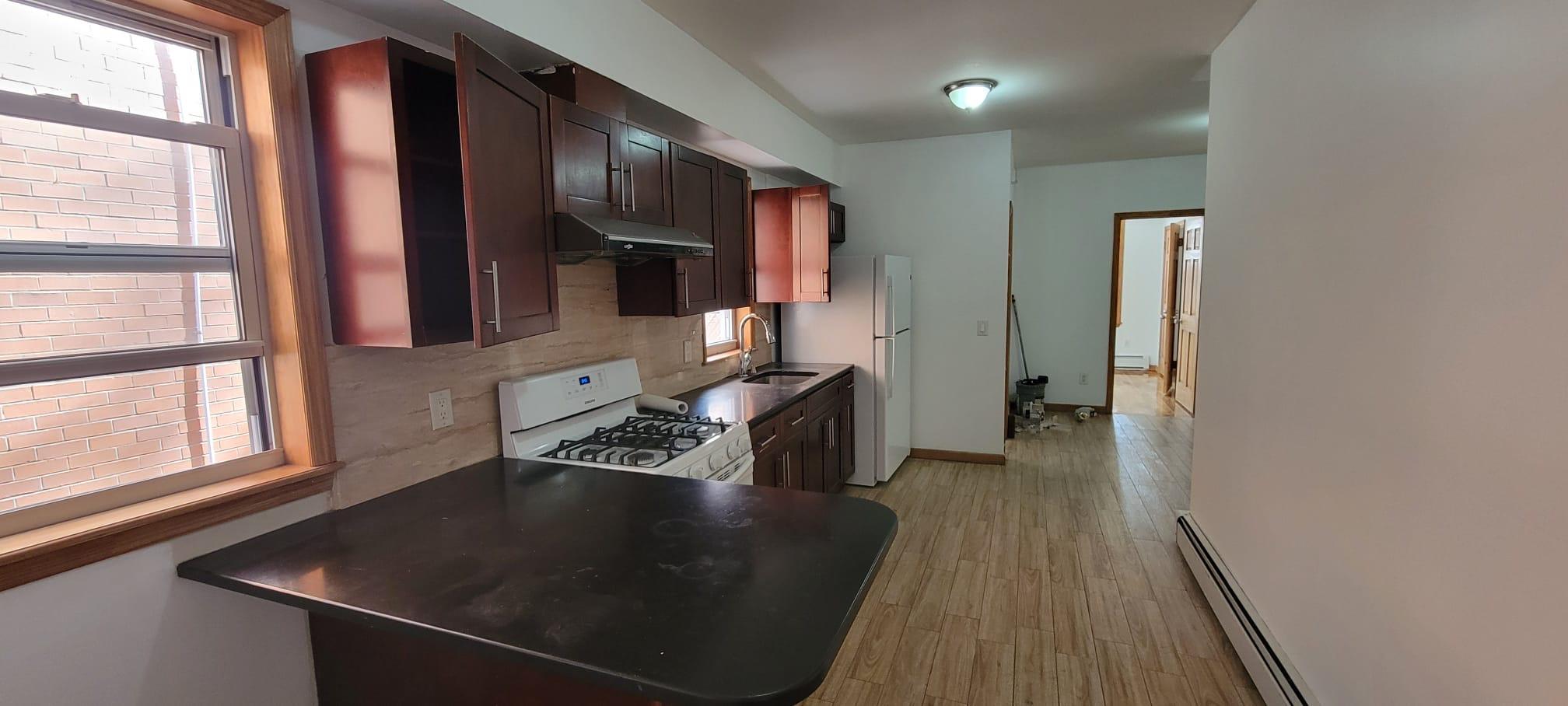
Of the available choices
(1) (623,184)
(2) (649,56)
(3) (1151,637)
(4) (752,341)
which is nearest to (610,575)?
(1) (623,184)

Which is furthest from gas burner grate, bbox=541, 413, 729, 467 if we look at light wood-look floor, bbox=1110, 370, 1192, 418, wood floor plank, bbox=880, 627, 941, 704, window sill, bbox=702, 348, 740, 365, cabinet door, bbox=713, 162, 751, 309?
light wood-look floor, bbox=1110, 370, 1192, 418

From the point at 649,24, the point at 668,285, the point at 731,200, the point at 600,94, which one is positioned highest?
the point at 649,24

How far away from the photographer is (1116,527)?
3.61 metres

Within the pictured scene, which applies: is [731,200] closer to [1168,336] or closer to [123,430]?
[123,430]

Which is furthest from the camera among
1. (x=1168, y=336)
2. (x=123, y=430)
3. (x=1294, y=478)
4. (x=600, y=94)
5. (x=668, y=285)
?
(x=1168, y=336)

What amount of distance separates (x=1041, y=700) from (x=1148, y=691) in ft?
1.25

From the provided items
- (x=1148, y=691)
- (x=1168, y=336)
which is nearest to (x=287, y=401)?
(x=1148, y=691)

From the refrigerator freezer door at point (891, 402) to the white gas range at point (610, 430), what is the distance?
1.88 m

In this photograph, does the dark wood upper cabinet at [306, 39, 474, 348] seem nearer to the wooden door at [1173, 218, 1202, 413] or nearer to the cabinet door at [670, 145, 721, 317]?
the cabinet door at [670, 145, 721, 317]

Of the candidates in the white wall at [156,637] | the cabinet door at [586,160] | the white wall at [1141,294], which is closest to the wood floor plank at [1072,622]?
the cabinet door at [586,160]

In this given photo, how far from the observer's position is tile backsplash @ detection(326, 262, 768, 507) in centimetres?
166

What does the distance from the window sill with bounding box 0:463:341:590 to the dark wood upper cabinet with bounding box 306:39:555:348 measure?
14.2 inches

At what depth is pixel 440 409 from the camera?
1908 millimetres

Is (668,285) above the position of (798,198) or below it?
below
